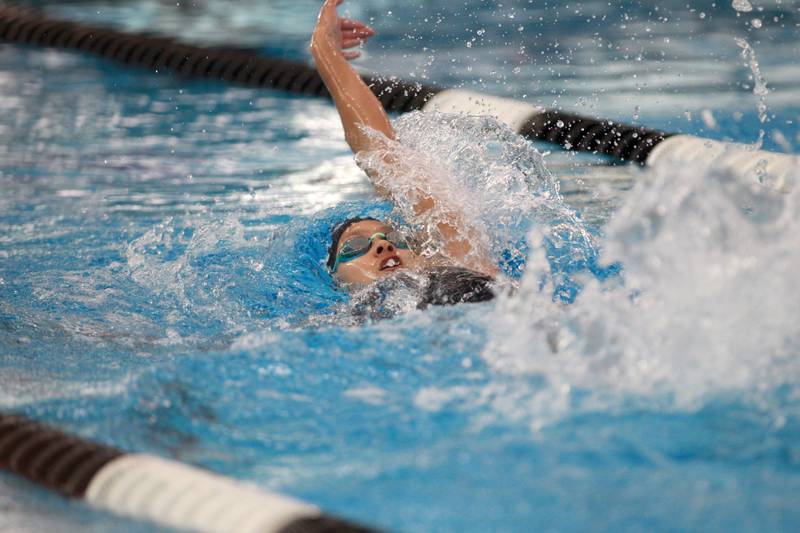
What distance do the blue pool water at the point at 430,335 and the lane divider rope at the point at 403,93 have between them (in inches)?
6.9

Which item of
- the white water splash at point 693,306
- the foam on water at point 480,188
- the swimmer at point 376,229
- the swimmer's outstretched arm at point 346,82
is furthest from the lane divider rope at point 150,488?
the swimmer's outstretched arm at point 346,82

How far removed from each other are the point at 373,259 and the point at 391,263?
1.9 inches

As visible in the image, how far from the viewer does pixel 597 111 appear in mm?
4766

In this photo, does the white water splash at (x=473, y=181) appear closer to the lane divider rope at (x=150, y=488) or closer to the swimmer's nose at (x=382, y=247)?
the swimmer's nose at (x=382, y=247)

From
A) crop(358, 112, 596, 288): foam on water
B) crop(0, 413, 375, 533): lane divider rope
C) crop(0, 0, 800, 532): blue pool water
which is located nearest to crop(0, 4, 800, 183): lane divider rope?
crop(0, 0, 800, 532): blue pool water

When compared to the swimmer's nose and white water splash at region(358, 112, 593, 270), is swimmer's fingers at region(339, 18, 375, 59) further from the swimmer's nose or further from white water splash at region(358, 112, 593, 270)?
the swimmer's nose

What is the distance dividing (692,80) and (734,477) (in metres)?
3.74

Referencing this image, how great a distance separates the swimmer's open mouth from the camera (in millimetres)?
2949

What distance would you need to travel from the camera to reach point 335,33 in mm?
3326

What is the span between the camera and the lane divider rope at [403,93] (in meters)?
3.94

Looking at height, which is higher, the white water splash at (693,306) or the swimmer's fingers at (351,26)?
the swimmer's fingers at (351,26)

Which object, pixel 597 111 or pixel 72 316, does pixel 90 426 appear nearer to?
pixel 72 316

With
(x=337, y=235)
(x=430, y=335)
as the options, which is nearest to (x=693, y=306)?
(x=430, y=335)

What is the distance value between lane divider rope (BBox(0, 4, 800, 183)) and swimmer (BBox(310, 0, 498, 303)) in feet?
1.98
